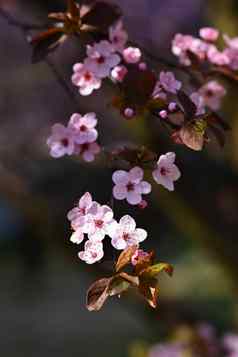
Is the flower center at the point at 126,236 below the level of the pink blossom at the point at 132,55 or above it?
below

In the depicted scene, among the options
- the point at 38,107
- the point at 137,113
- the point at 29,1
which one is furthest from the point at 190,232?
the point at 38,107

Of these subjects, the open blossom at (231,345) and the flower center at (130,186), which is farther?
the open blossom at (231,345)

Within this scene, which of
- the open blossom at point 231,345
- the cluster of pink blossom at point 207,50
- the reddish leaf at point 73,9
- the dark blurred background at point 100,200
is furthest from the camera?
the dark blurred background at point 100,200

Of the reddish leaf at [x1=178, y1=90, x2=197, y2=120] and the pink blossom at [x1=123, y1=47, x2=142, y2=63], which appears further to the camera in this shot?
the pink blossom at [x1=123, y1=47, x2=142, y2=63]

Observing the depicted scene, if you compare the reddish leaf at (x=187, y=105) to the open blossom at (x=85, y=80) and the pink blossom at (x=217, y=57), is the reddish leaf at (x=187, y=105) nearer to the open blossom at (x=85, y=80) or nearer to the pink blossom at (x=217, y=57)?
the open blossom at (x=85, y=80)

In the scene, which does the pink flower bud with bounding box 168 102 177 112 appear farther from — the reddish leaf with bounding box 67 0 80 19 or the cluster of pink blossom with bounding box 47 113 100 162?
the reddish leaf with bounding box 67 0 80 19

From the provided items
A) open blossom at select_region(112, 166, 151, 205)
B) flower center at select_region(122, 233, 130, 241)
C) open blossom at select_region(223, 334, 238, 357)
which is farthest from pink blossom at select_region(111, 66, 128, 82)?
open blossom at select_region(223, 334, 238, 357)

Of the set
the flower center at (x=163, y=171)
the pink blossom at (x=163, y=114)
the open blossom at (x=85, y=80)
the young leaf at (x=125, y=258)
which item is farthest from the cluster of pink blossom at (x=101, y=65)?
the young leaf at (x=125, y=258)

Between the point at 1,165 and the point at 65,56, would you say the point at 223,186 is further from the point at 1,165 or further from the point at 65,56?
the point at 65,56
